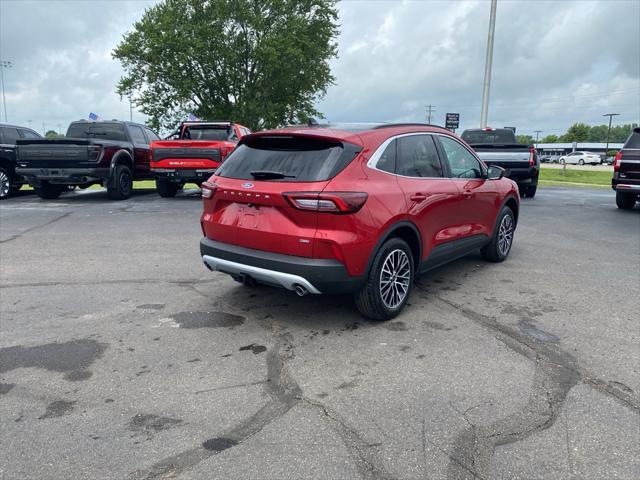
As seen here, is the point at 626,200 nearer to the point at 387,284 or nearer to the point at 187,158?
the point at 387,284

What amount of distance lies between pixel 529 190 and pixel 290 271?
1289 centimetres

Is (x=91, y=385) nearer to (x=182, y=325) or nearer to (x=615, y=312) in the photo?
(x=182, y=325)

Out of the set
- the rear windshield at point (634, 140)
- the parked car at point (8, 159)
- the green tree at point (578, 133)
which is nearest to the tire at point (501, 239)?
the rear windshield at point (634, 140)

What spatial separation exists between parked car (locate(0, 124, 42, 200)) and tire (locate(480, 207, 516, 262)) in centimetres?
1204

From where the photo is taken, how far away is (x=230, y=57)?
29.8 metres

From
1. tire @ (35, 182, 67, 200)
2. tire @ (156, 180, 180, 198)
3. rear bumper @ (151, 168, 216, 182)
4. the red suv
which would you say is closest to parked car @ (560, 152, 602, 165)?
tire @ (156, 180, 180, 198)

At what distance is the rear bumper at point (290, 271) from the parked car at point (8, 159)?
11.4 m

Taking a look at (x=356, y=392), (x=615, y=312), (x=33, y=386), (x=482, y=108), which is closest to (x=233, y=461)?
(x=356, y=392)

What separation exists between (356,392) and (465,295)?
8.03ft

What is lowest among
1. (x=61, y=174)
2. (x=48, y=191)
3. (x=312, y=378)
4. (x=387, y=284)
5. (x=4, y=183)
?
(x=312, y=378)

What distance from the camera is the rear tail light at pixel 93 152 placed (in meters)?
12.0

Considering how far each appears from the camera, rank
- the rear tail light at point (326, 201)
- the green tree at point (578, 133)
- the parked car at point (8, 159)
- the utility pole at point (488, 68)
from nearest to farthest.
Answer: the rear tail light at point (326, 201)
the parked car at point (8, 159)
the utility pole at point (488, 68)
the green tree at point (578, 133)

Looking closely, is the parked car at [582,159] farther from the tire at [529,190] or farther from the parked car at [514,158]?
the parked car at [514,158]

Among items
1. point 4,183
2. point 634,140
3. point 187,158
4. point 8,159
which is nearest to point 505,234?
point 634,140
